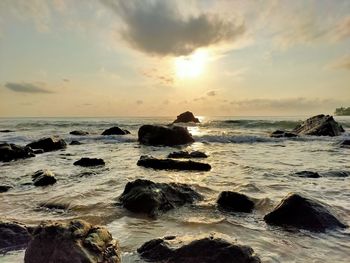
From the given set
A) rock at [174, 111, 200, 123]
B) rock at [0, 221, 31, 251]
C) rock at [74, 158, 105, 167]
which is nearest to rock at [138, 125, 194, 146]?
rock at [74, 158, 105, 167]

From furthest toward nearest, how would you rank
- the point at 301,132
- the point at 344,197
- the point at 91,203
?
the point at 301,132 → the point at 344,197 → the point at 91,203

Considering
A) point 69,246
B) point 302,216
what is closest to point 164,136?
point 302,216

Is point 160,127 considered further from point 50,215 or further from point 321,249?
point 321,249

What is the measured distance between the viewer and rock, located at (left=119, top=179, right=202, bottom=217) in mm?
7586

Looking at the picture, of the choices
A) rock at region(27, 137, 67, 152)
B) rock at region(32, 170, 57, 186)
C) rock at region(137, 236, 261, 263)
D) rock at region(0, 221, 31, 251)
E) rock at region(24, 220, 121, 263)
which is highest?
rock at region(24, 220, 121, 263)

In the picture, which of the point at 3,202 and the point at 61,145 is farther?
the point at 61,145

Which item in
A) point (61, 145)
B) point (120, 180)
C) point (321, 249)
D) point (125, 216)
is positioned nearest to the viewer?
point (321, 249)

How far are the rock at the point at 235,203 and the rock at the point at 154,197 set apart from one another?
0.75 meters

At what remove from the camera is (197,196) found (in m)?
8.56

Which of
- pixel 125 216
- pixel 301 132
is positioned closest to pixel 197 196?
pixel 125 216

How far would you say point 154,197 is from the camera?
772 cm

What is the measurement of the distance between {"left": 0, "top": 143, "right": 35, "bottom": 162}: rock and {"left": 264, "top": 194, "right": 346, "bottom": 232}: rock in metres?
13.0

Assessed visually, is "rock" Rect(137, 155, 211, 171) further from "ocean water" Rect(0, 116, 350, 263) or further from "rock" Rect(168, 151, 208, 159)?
"rock" Rect(168, 151, 208, 159)

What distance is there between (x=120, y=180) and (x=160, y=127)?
13.7 m
